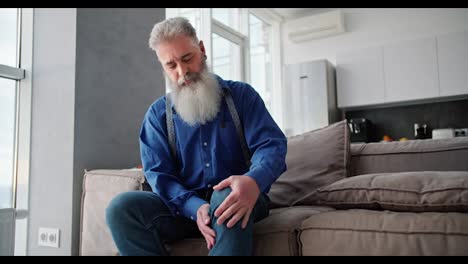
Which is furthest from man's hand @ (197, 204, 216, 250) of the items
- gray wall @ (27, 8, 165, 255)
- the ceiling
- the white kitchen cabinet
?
the ceiling

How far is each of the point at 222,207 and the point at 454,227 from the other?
0.61 meters

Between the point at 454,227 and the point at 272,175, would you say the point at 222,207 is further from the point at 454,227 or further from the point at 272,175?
the point at 454,227

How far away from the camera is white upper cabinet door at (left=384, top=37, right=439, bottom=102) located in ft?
13.2

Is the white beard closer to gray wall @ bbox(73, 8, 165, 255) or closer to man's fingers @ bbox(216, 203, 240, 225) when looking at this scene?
man's fingers @ bbox(216, 203, 240, 225)

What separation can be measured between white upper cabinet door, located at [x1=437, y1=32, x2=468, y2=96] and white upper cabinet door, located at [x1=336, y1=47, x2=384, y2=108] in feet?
2.02

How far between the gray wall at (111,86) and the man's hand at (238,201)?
1.12 meters

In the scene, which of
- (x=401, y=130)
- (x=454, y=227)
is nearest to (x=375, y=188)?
(x=454, y=227)

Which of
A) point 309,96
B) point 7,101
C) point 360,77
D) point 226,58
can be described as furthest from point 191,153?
point 360,77

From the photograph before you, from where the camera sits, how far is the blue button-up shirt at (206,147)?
1135 millimetres

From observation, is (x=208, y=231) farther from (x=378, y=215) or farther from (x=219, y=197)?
(x=378, y=215)

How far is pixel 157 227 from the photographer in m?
1.08

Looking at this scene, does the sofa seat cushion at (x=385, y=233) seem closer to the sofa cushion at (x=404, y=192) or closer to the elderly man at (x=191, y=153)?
the sofa cushion at (x=404, y=192)

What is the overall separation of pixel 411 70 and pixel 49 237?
3.90 m

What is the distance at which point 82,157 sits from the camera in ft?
5.90
